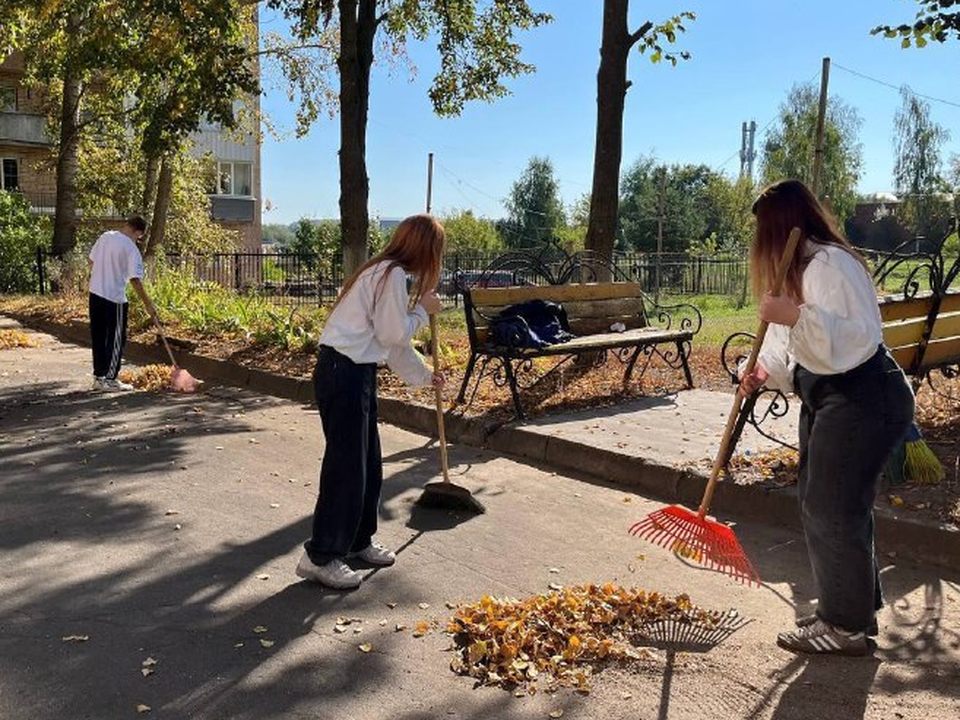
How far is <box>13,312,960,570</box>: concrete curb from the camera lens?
15.7 ft

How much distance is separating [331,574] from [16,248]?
22344 mm

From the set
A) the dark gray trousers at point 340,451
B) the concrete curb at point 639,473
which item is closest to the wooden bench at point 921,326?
the concrete curb at point 639,473

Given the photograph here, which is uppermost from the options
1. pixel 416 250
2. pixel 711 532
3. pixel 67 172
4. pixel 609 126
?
pixel 67 172

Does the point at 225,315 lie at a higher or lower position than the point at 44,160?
lower

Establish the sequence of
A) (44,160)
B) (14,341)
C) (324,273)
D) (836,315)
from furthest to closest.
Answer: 1. (44,160)
2. (324,273)
3. (14,341)
4. (836,315)

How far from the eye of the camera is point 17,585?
4.22m

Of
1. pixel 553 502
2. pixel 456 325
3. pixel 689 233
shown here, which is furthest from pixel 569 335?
pixel 689 233

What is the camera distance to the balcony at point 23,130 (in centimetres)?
3638

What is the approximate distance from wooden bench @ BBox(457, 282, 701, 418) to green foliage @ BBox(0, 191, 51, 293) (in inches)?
699

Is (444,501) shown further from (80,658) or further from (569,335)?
(569,335)

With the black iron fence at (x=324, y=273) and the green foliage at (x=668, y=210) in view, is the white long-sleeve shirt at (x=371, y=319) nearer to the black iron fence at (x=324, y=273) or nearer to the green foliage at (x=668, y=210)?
the black iron fence at (x=324, y=273)

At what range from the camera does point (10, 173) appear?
3900 centimetres

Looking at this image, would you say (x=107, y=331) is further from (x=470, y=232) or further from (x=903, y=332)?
(x=470, y=232)

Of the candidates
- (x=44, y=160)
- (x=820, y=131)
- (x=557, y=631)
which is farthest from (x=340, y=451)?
(x=44, y=160)
